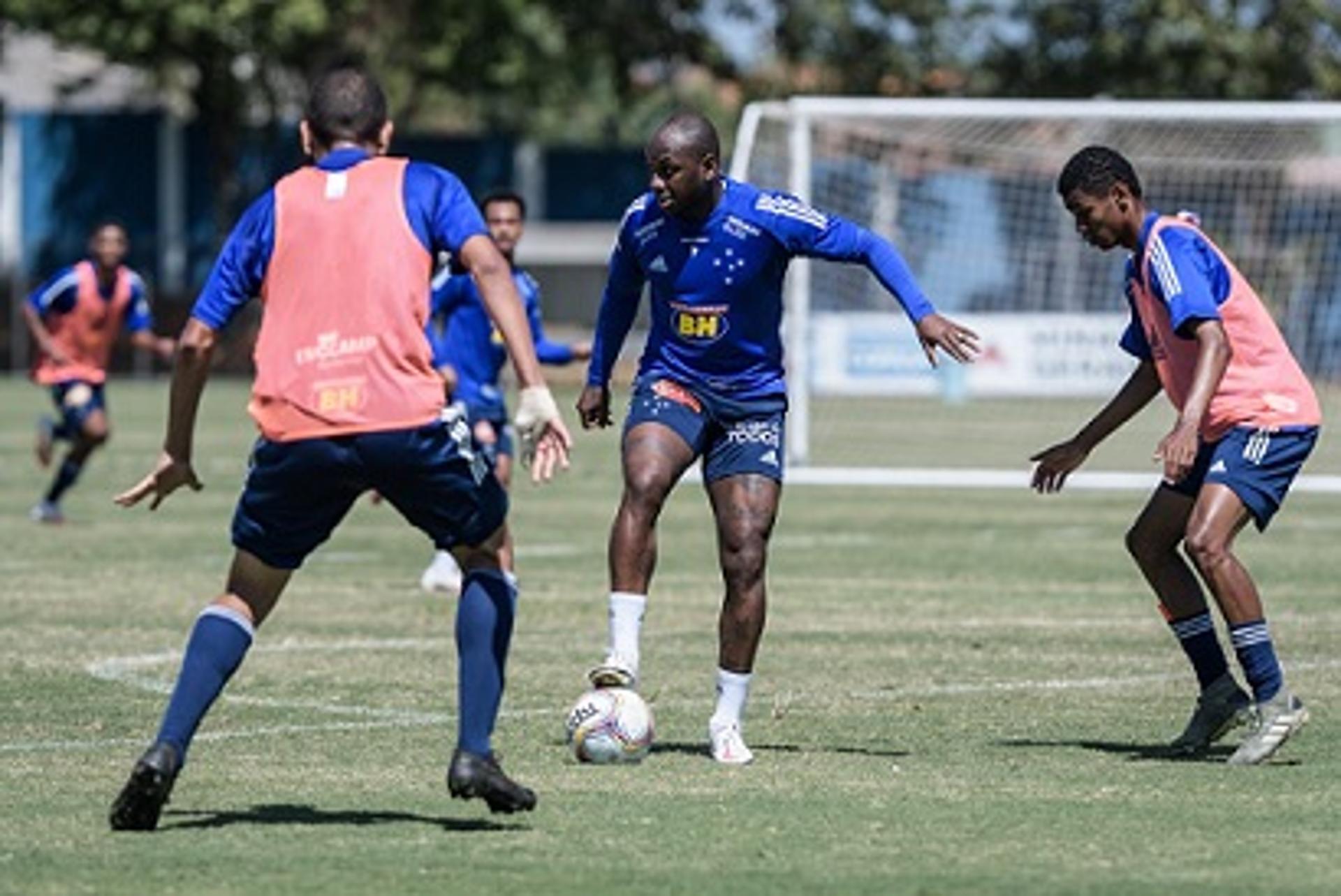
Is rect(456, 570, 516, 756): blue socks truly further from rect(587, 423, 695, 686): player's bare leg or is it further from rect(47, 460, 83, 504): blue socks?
rect(47, 460, 83, 504): blue socks

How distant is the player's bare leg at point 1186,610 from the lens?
10.9 meters

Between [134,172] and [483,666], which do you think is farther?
[134,172]

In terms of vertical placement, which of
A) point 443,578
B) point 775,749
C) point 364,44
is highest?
point 775,749

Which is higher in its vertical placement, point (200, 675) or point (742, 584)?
point (200, 675)

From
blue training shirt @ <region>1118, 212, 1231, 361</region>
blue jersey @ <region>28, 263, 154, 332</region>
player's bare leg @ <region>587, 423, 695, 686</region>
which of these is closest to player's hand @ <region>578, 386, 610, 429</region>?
player's bare leg @ <region>587, 423, 695, 686</region>

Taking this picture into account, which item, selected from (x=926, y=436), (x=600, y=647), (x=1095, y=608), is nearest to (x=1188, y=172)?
(x=926, y=436)

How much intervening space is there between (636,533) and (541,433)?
6.97 ft

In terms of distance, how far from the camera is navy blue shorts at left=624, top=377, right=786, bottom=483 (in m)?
10.9

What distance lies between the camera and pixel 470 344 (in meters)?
17.3

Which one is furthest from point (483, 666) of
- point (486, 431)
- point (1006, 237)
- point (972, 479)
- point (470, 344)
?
point (1006, 237)

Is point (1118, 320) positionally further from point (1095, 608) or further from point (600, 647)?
point (600, 647)

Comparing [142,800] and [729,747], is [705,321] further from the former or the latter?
[142,800]

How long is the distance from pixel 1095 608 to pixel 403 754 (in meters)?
6.52

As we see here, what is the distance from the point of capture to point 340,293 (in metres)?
8.74
